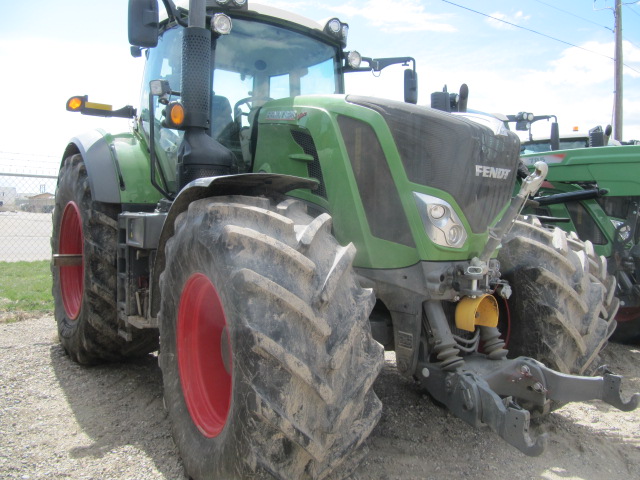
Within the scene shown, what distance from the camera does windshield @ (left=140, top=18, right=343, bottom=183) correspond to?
3.74 meters

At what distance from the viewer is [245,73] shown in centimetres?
382

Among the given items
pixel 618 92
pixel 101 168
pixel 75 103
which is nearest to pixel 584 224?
pixel 101 168

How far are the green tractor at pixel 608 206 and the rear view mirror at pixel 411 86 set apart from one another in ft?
6.62

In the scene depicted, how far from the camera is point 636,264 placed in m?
5.50

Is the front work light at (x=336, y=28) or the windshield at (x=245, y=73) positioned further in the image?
the front work light at (x=336, y=28)

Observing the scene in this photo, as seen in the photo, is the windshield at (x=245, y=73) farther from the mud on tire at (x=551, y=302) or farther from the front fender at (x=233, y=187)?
the mud on tire at (x=551, y=302)

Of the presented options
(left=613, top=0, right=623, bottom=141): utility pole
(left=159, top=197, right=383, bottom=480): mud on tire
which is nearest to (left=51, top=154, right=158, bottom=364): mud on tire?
(left=159, top=197, right=383, bottom=480): mud on tire

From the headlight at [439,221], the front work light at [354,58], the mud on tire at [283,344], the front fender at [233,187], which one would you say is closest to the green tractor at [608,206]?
the front work light at [354,58]

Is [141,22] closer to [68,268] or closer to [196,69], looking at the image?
[196,69]

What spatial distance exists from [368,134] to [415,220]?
19.5 inches

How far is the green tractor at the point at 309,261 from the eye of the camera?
2244 mm

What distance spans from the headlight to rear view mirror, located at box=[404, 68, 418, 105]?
163 centimetres

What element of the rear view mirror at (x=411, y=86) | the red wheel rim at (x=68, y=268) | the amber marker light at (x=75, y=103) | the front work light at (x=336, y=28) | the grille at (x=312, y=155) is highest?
the front work light at (x=336, y=28)

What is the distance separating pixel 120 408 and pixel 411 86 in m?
3.00
